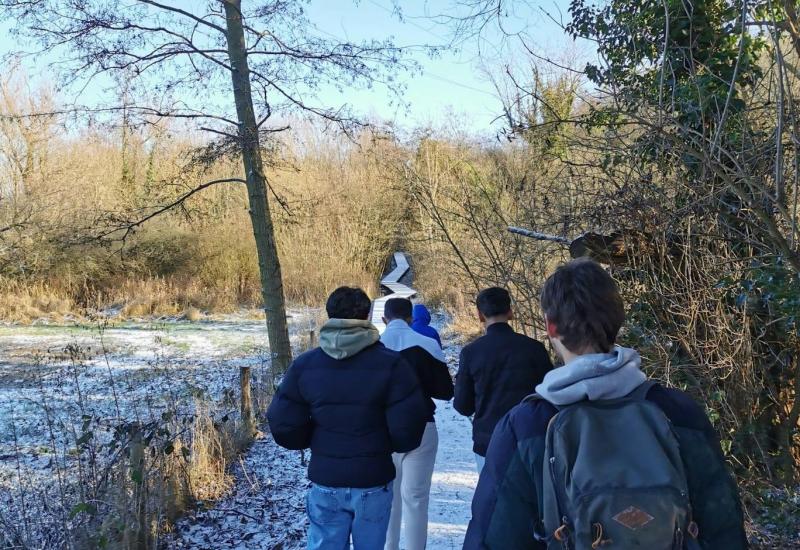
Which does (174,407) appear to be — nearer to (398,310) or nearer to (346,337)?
(398,310)

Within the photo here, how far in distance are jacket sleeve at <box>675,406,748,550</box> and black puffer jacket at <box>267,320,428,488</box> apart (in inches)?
63.5

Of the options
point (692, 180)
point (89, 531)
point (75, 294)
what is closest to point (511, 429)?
point (89, 531)

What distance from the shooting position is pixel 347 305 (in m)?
3.03

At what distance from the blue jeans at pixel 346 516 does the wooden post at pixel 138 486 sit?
1.70 m

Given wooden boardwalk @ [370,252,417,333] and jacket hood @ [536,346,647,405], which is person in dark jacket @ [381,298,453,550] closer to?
jacket hood @ [536,346,647,405]

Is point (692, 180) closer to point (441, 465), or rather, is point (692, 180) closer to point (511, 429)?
point (441, 465)

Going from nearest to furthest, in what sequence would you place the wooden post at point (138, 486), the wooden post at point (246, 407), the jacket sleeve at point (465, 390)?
the jacket sleeve at point (465, 390) → the wooden post at point (138, 486) → the wooden post at point (246, 407)

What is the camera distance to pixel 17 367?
39.9ft

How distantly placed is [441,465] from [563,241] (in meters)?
2.61

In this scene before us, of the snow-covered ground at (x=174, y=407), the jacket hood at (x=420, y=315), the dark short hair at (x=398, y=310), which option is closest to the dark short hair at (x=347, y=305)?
the dark short hair at (x=398, y=310)

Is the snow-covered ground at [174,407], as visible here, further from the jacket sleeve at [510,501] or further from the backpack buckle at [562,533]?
the backpack buckle at [562,533]

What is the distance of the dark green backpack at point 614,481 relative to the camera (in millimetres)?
1338

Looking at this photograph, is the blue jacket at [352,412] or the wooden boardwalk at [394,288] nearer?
the blue jacket at [352,412]

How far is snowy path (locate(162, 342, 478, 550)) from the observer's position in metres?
4.61
